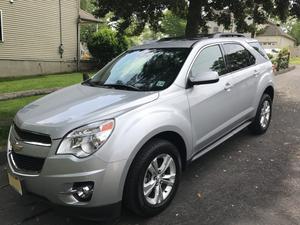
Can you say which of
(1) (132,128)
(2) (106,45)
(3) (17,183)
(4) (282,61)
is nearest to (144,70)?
(1) (132,128)

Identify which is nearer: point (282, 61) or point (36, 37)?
point (36, 37)

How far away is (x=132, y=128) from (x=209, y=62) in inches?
72.4

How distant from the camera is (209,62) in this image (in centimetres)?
457

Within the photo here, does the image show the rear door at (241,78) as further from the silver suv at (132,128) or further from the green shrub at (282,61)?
the green shrub at (282,61)

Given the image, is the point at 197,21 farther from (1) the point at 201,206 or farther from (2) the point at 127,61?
(1) the point at 201,206

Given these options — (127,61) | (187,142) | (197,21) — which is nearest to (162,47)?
(127,61)

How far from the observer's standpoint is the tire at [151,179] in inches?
127

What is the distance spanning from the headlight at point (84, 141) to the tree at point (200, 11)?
233 inches

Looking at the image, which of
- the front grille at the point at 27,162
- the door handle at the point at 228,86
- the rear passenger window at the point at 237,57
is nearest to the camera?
the front grille at the point at 27,162

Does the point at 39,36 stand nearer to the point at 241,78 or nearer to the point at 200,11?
the point at 200,11

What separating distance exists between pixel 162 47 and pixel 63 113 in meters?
1.87

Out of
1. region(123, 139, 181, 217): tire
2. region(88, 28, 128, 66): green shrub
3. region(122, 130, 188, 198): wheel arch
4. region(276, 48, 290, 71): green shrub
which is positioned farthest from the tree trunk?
region(276, 48, 290, 71): green shrub

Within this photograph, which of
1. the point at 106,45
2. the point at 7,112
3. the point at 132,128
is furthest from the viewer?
the point at 106,45

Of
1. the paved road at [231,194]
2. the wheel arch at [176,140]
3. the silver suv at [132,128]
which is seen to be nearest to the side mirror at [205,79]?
the silver suv at [132,128]
